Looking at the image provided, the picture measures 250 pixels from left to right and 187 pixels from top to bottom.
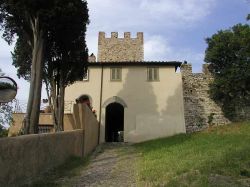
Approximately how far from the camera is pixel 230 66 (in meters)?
28.6

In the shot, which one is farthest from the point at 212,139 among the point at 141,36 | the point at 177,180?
the point at 141,36

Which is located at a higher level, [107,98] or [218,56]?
[218,56]

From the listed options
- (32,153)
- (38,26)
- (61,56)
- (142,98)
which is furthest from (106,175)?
(142,98)

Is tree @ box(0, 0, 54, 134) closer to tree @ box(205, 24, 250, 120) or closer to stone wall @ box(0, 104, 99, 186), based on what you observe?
stone wall @ box(0, 104, 99, 186)

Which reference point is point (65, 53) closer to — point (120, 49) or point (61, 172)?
point (61, 172)

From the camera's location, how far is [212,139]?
720 inches

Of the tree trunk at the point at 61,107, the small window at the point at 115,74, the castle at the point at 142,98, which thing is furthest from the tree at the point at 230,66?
the tree trunk at the point at 61,107

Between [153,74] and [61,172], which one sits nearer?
[61,172]

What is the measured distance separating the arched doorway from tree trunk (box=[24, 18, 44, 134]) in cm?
1313

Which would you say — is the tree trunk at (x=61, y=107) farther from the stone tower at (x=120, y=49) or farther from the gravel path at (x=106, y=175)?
the stone tower at (x=120, y=49)

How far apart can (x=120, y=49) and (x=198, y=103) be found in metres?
12.2

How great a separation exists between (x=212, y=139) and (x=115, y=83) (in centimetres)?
1085

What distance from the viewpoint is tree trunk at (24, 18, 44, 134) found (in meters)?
14.1

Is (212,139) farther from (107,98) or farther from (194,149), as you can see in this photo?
(107,98)
